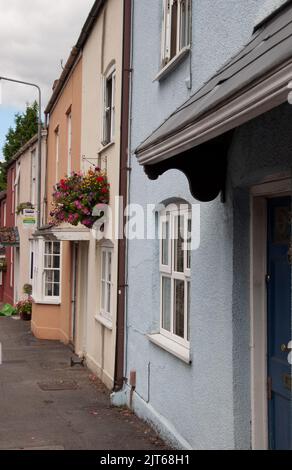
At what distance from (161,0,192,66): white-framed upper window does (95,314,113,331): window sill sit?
451 cm

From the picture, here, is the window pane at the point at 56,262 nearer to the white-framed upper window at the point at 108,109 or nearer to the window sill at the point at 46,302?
the window sill at the point at 46,302

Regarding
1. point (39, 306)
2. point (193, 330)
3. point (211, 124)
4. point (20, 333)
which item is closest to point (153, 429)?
point (193, 330)

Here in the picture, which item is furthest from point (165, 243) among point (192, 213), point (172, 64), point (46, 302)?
point (46, 302)

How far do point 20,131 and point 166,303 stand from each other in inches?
1744

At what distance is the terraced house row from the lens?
13.9ft

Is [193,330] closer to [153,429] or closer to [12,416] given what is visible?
[153,429]

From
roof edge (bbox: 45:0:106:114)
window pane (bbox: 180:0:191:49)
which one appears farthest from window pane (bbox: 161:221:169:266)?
roof edge (bbox: 45:0:106:114)

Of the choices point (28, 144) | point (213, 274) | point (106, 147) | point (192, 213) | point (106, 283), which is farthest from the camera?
point (28, 144)

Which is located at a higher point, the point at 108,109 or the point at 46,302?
the point at 108,109

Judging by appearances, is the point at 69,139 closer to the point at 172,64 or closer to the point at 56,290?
the point at 56,290

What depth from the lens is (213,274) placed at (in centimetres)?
543

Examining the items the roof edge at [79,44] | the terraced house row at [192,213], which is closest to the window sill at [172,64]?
the terraced house row at [192,213]
